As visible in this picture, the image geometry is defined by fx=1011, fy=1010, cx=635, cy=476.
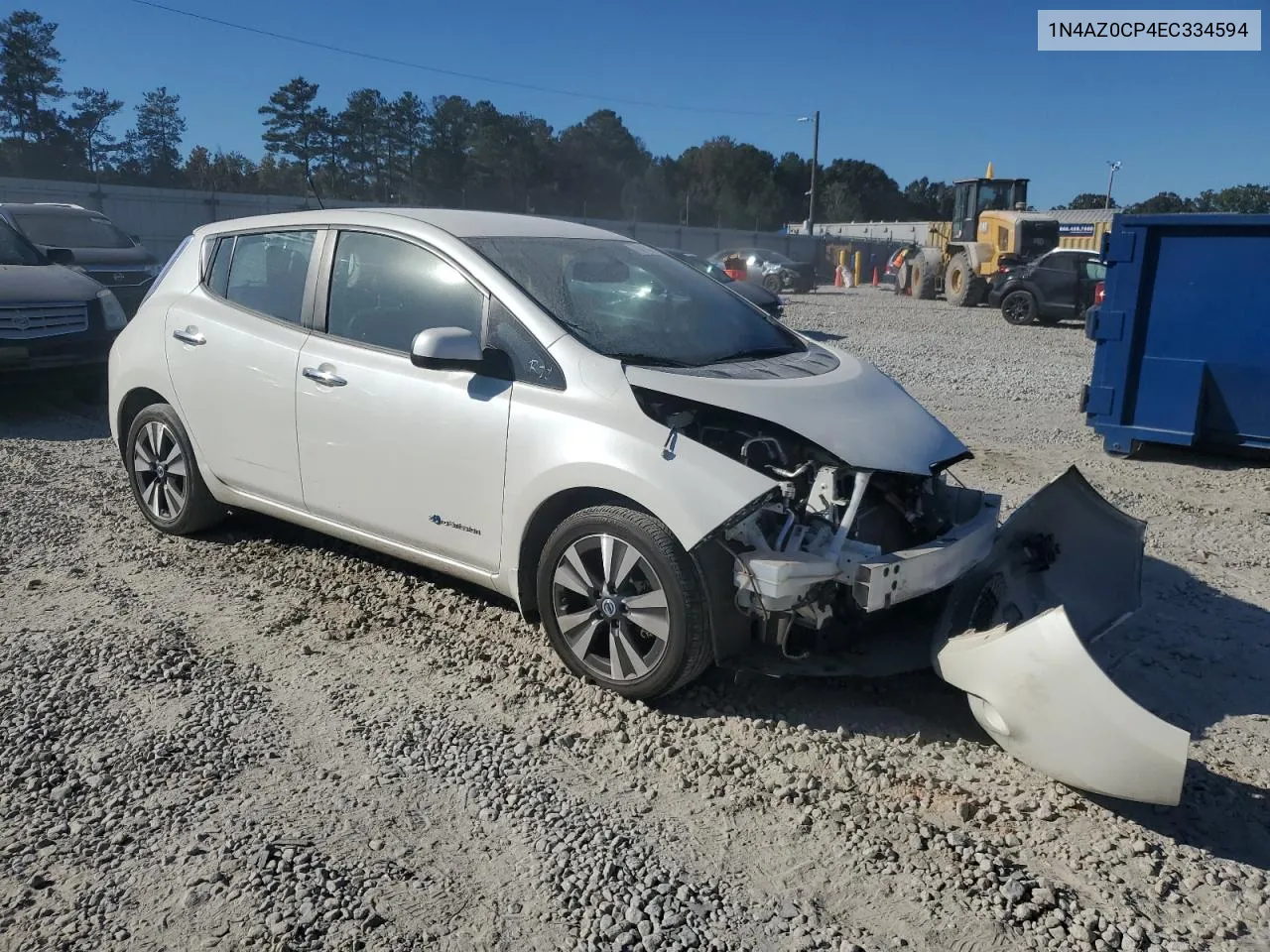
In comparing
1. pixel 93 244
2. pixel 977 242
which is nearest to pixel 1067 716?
pixel 93 244

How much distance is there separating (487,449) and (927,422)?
1.76 m

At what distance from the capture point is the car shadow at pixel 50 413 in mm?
8320

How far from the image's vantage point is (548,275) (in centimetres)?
429

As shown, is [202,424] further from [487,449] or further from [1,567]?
[487,449]

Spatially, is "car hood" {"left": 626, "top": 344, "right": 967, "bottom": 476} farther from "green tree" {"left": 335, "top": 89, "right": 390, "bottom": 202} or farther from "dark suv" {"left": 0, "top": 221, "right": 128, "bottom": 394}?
"green tree" {"left": 335, "top": 89, "right": 390, "bottom": 202}

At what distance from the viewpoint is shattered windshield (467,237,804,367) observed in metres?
4.09

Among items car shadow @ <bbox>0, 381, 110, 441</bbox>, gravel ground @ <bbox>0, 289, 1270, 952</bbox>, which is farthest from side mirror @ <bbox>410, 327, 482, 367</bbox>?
car shadow @ <bbox>0, 381, 110, 441</bbox>

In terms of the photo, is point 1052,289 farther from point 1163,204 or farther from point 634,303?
point 1163,204

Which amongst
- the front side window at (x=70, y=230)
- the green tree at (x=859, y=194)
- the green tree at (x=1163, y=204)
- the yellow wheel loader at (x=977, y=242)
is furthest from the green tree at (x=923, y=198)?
the front side window at (x=70, y=230)

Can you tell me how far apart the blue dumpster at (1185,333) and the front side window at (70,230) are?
1116 cm

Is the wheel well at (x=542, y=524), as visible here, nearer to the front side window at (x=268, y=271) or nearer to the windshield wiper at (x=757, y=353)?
the windshield wiper at (x=757, y=353)

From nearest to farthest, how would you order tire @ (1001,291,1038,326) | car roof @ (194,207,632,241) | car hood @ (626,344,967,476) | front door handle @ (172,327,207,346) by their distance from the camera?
car hood @ (626,344,967,476), car roof @ (194,207,632,241), front door handle @ (172,327,207,346), tire @ (1001,291,1038,326)

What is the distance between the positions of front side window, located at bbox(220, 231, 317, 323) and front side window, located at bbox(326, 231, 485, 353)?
0.81 ft

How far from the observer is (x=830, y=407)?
3801 mm
